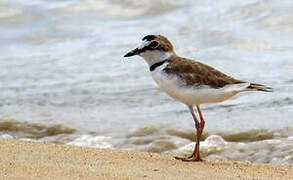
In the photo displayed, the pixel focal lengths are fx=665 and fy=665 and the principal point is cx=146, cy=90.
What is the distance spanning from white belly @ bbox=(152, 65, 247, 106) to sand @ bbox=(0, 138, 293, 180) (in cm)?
57

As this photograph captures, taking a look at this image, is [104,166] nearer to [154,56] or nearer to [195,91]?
[195,91]

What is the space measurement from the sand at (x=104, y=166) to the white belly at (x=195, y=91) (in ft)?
1.88

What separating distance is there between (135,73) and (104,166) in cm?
494

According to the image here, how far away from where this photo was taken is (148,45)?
19.8 feet

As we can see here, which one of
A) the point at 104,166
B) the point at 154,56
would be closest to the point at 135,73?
the point at 154,56

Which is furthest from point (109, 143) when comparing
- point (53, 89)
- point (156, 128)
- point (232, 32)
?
point (232, 32)

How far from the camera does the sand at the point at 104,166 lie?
4.97 m

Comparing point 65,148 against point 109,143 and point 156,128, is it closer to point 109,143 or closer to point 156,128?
point 109,143

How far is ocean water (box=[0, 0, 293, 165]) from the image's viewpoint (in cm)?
741

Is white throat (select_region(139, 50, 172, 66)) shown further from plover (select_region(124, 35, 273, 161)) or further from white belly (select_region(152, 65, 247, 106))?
white belly (select_region(152, 65, 247, 106))

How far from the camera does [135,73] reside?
10.2 meters

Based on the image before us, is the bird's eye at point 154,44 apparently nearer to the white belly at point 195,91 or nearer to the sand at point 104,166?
Answer: the white belly at point 195,91

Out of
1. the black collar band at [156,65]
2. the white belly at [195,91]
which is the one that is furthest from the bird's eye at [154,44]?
the white belly at [195,91]

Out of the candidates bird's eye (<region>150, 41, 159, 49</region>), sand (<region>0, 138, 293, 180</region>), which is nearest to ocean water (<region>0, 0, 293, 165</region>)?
sand (<region>0, 138, 293, 180</region>)
